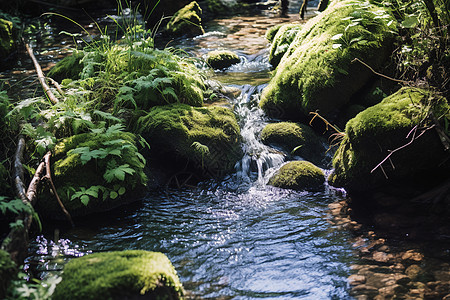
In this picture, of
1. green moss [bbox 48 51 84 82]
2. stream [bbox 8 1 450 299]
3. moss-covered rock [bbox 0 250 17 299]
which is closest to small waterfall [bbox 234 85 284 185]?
stream [bbox 8 1 450 299]

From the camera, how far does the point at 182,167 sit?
5777mm

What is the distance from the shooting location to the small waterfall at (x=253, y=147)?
5.94 meters

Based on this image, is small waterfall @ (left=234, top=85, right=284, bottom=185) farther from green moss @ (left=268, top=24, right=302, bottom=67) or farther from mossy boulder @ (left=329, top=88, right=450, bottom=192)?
green moss @ (left=268, top=24, right=302, bottom=67)

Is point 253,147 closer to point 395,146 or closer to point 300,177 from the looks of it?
point 300,177

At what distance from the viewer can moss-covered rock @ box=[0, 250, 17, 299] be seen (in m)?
2.88

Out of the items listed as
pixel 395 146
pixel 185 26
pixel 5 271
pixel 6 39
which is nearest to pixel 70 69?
pixel 6 39

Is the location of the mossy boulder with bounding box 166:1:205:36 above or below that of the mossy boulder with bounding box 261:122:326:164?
above

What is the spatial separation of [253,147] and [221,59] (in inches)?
148

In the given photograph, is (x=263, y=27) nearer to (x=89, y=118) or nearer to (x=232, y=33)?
(x=232, y=33)

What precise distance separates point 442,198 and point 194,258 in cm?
291

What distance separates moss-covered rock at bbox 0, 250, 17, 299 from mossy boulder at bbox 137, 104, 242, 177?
2877 mm

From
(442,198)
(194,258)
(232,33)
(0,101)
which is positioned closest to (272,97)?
(442,198)

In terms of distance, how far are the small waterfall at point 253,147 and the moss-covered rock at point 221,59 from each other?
198 centimetres

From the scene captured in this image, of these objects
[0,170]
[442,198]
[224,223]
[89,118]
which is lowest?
[224,223]
